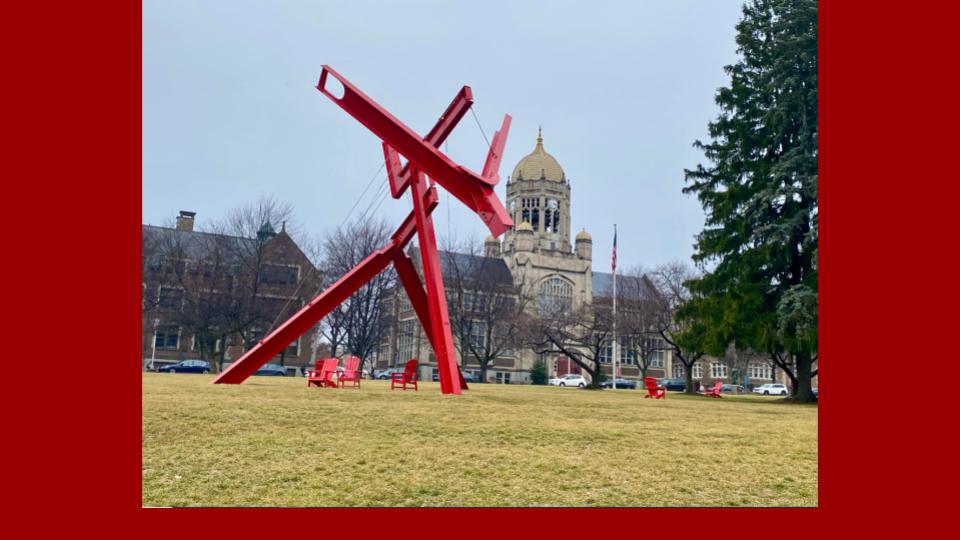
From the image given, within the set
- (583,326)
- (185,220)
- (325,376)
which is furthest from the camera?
(185,220)

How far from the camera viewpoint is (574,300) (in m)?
92.2

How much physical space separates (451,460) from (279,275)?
50750 mm

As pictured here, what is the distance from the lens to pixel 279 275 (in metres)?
56.3

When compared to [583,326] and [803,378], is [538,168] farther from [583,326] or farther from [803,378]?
[803,378]

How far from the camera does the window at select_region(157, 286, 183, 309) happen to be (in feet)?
166

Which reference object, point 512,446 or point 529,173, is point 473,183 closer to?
point 512,446

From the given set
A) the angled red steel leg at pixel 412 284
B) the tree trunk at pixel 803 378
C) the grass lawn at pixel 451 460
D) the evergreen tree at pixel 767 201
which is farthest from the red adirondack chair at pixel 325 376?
the tree trunk at pixel 803 378

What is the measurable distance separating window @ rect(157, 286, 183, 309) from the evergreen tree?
35142 millimetres

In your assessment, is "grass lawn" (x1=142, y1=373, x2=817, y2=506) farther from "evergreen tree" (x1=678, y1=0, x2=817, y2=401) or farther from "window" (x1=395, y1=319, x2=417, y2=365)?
"window" (x1=395, y1=319, x2=417, y2=365)

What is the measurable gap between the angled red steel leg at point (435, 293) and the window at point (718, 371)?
258 ft

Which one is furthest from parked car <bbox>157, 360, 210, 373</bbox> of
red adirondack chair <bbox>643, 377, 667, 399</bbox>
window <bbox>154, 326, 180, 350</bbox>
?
red adirondack chair <bbox>643, 377, 667, 399</bbox>

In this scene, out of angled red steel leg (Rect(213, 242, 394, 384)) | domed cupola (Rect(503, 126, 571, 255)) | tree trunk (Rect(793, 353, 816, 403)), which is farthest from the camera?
domed cupola (Rect(503, 126, 571, 255))

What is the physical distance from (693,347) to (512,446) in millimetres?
22164

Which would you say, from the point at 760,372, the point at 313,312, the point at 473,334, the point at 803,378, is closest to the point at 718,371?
the point at 760,372
